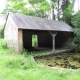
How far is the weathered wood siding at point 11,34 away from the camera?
13.3 m

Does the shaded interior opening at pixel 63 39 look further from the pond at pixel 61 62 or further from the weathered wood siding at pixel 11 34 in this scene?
the weathered wood siding at pixel 11 34

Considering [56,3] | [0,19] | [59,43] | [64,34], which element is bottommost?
[59,43]

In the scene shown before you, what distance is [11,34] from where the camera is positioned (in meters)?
14.4

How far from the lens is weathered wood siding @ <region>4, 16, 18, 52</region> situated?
13.3m

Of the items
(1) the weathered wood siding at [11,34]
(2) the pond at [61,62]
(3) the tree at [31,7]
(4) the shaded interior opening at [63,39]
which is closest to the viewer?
(2) the pond at [61,62]

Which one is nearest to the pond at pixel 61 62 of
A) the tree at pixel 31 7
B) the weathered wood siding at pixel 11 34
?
the weathered wood siding at pixel 11 34

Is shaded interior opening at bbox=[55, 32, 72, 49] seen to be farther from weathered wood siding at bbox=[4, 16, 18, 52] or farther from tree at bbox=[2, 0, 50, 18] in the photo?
tree at bbox=[2, 0, 50, 18]

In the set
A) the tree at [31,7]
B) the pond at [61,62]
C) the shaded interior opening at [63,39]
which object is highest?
the tree at [31,7]

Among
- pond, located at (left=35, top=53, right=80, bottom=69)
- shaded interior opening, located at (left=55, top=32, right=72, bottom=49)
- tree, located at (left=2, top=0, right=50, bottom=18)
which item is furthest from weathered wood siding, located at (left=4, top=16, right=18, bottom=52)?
tree, located at (left=2, top=0, right=50, bottom=18)

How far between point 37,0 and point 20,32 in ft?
52.1

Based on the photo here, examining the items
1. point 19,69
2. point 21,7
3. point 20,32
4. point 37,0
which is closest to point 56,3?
point 37,0

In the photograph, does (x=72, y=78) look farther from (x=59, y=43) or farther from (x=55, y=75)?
(x=59, y=43)

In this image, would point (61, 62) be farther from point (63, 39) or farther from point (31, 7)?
point (31, 7)

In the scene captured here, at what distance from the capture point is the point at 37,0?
1072 inches
